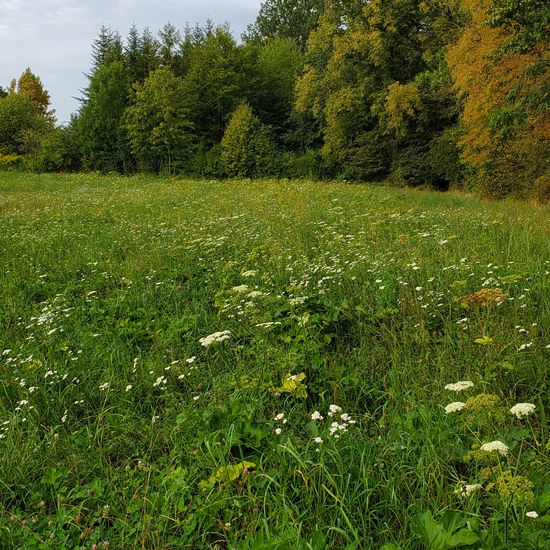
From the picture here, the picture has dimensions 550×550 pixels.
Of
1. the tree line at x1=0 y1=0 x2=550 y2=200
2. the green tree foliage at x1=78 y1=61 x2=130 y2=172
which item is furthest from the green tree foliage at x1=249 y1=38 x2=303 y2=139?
the green tree foliage at x1=78 y1=61 x2=130 y2=172

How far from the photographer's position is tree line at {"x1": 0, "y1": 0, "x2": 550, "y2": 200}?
15000 mm

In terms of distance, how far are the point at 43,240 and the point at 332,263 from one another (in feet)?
18.6

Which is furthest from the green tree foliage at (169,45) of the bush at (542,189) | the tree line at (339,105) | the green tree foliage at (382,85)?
the bush at (542,189)

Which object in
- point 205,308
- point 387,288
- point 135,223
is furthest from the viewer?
point 135,223

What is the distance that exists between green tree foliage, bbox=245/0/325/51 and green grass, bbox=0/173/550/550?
56325 millimetres

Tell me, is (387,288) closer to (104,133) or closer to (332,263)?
(332,263)

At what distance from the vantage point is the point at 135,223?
1007 centimetres

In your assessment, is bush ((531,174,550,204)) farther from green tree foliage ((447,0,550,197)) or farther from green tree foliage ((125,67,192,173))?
green tree foliage ((125,67,192,173))

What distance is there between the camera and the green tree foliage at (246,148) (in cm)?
3291

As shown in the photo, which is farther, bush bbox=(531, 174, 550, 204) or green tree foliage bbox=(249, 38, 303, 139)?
green tree foliage bbox=(249, 38, 303, 139)

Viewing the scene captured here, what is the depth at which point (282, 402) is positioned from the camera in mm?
2889

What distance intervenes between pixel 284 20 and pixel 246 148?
33543 millimetres

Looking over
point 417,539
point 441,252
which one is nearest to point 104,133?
point 441,252

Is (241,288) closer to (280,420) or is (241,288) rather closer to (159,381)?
(159,381)
